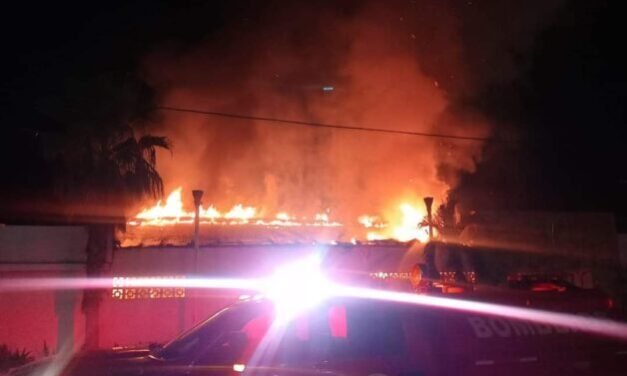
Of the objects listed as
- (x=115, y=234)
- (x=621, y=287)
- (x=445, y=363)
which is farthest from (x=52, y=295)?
(x=621, y=287)

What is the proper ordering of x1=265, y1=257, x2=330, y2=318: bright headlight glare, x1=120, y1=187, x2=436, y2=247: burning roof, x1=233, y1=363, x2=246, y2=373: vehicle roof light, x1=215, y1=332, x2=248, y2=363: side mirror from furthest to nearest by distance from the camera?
x1=120, y1=187, x2=436, y2=247: burning roof
x1=265, y1=257, x2=330, y2=318: bright headlight glare
x1=215, y1=332, x2=248, y2=363: side mirror
x1=233, y1=363, x2=246, y2=373: vehicle roof light

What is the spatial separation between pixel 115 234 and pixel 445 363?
1032 cm

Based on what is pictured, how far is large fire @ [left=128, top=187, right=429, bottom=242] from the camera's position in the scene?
17.7 m

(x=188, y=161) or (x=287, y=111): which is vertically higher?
(x=287, y=111)

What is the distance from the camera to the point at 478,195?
2139cm

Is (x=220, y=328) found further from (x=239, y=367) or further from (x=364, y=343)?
(x=364, y=343)

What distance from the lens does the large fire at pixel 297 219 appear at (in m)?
17.7

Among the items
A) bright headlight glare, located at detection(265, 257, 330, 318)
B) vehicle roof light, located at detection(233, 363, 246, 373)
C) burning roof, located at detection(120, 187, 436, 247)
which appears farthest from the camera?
burning roof, located at detection(120, 187, 436, 247)

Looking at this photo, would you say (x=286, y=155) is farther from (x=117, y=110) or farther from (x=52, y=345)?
(x=52, y=345)

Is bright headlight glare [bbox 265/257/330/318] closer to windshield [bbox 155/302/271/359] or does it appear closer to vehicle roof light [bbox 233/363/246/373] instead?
windshield [bbox 155/302/271/359]

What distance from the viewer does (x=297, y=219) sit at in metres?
19.9

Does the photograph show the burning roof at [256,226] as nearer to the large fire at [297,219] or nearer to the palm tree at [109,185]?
the large fire at [297,219]

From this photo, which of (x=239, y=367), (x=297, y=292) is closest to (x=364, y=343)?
(x=297, y=292)

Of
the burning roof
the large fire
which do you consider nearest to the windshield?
the burning roof
